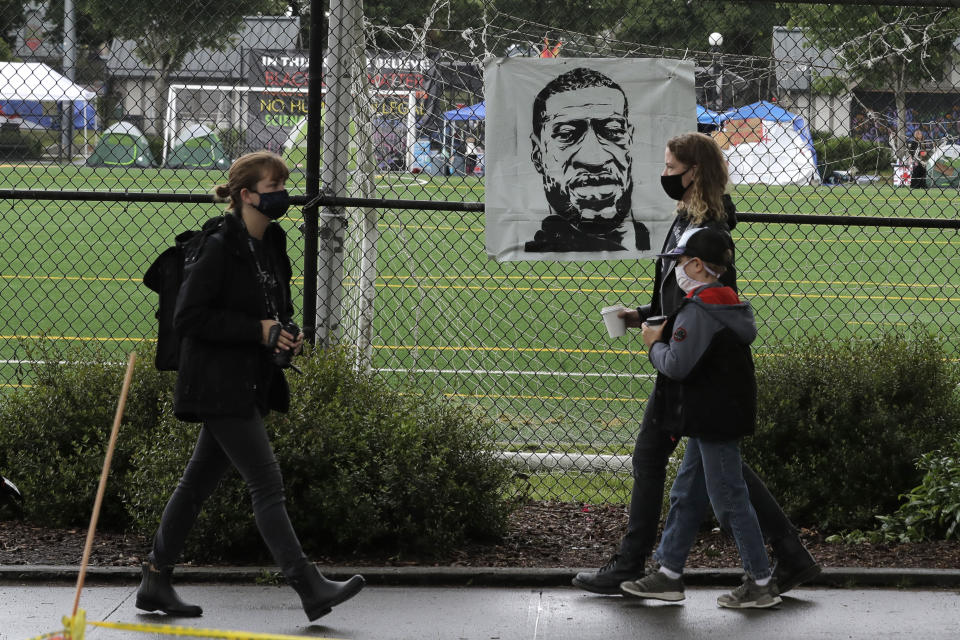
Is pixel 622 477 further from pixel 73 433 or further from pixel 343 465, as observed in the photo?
pixel 73 433

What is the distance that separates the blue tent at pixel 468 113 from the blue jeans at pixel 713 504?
12.3ft

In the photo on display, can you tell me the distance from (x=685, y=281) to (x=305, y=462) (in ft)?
6.22

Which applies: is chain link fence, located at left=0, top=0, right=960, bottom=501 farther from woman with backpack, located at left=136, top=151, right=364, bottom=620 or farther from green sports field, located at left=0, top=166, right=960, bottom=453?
woman with backpack, located at left=136, top=151, right=364, bottom=620

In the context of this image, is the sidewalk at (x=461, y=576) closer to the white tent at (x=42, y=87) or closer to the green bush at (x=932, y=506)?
the green bush at (x=932, y=506)

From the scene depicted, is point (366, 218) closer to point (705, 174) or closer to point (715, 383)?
point (705, 174)

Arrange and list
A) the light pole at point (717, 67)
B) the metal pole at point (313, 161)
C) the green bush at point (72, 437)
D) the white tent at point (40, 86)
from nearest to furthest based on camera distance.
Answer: the green bush at point (72, 437) → the metal pole at point (313, 161) → the light pole at point (717, 67) → the white tent at point (40, 86)

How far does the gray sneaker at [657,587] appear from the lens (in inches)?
188

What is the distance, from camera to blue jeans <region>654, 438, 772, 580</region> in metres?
4.62

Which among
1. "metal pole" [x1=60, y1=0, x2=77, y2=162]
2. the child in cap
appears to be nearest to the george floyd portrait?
the child in cap

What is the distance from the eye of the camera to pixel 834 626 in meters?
4.59

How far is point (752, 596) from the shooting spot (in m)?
4.73

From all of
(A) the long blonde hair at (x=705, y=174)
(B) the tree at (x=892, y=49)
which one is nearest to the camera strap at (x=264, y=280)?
(A) the long blonde hair at (x=705, y=174)

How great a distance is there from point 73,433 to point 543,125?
2846 millimetres

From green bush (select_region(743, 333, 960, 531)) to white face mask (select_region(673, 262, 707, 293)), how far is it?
1.38m
